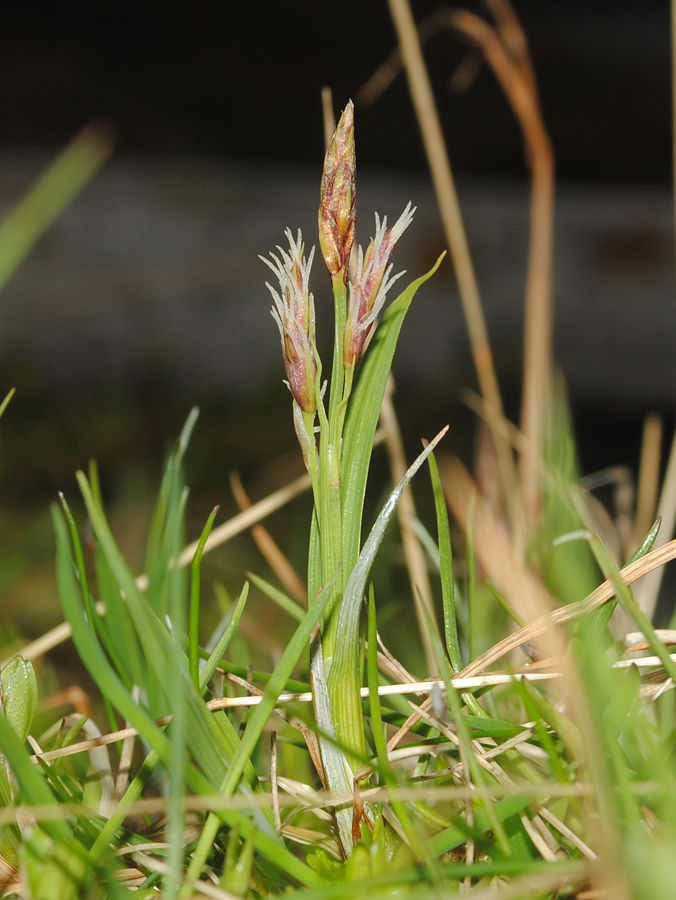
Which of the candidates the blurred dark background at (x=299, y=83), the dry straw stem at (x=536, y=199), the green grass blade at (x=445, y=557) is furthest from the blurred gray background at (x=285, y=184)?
the green grass blade at (x=445, y=557)

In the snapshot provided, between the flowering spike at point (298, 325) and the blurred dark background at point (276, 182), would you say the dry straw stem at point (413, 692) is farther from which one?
the blurred dark background at point (276, 182)

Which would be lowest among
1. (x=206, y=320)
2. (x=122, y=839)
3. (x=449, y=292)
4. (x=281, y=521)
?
(x=122, y=839)

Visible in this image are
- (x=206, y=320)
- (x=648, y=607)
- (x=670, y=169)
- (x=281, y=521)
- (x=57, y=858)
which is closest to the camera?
(x=57, y=858)

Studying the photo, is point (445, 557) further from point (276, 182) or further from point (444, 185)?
point (276, 182)

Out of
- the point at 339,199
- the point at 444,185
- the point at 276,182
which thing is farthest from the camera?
the point at 276,182

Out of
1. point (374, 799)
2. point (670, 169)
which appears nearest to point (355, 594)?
point (374, 799)

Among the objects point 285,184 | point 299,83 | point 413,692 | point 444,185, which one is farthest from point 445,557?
point 299,83

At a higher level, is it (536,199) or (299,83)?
(299,83)

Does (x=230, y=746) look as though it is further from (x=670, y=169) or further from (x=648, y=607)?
(x=670, y=169)
